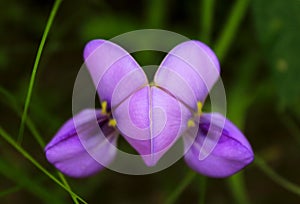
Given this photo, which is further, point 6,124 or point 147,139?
point 6,124

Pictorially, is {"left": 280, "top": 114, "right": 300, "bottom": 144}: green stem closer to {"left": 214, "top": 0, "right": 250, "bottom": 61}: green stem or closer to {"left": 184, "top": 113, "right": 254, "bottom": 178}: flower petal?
{"left": 214, "top": 0, "right": 250, "bottom": 61}: green stem

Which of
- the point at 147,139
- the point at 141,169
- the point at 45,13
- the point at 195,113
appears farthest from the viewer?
the point at 45,13

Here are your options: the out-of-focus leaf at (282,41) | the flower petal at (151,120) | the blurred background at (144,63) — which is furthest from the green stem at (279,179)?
the flower petal at (151,120)

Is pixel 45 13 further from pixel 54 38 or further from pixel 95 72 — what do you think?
pixel 95 72

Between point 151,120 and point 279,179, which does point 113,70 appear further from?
point 279,179

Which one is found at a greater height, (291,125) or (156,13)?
(156,13)

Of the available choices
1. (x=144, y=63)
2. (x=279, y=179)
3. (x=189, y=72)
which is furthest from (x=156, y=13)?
(x=189, y=72)

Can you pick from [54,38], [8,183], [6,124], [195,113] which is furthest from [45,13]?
[195,113]

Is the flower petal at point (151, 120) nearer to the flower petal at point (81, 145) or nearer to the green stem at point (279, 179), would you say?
the flower petal at point (81, 145)
